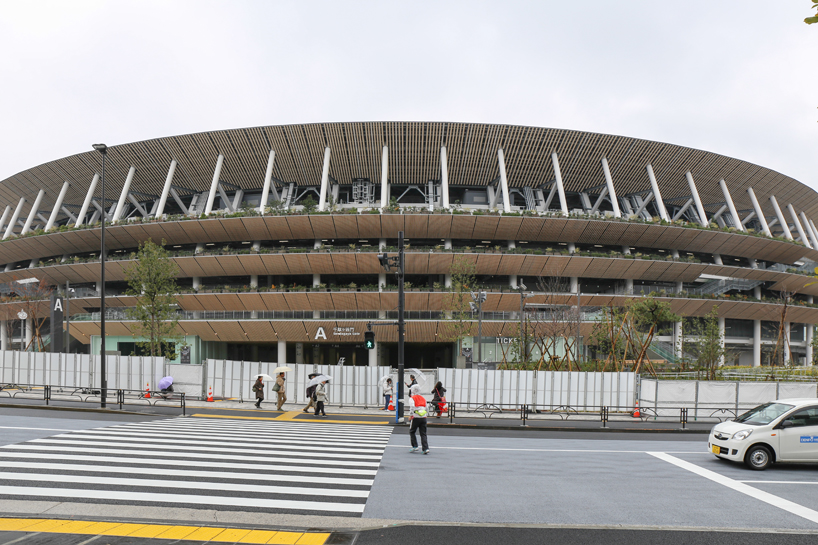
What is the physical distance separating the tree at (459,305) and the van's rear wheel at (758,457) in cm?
2596

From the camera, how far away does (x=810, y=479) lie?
36.1 feet

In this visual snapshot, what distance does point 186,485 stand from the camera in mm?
9047

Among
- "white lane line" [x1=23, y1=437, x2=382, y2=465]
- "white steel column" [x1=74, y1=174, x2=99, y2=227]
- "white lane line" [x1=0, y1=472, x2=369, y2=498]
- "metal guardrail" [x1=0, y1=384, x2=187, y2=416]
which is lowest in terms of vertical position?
"metal guardrail" [x1=0, y1=384, x2=187, y2=416]

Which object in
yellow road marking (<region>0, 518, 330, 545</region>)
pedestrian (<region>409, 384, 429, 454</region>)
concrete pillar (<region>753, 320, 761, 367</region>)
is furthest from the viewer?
concrete pillar (<region>753, 320, 761, 367</region>)

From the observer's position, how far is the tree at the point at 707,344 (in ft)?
107

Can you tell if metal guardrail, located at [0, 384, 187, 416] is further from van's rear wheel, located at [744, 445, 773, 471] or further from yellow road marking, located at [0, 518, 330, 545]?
van's rear wheel, located at [744, 445, 773, 471]

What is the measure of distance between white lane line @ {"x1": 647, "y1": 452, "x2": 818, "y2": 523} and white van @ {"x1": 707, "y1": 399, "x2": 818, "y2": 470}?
1035 mm

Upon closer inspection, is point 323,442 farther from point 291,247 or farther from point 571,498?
point 291,247

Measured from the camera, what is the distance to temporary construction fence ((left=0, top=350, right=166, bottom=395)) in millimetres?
27469

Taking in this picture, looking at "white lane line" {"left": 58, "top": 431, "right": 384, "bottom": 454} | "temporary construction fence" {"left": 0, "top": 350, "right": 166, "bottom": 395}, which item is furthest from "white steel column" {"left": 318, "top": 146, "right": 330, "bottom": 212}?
"white lane line" {"left": 58, "top": 431, "right": 384, "bottom": 454}

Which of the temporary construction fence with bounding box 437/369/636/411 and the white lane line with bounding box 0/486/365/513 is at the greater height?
the white lane line with bounding box 0/486/365/513

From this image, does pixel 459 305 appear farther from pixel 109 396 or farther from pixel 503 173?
pixel 109 396

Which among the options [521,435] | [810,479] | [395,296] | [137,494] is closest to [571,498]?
[810,479]

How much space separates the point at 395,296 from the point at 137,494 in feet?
110
